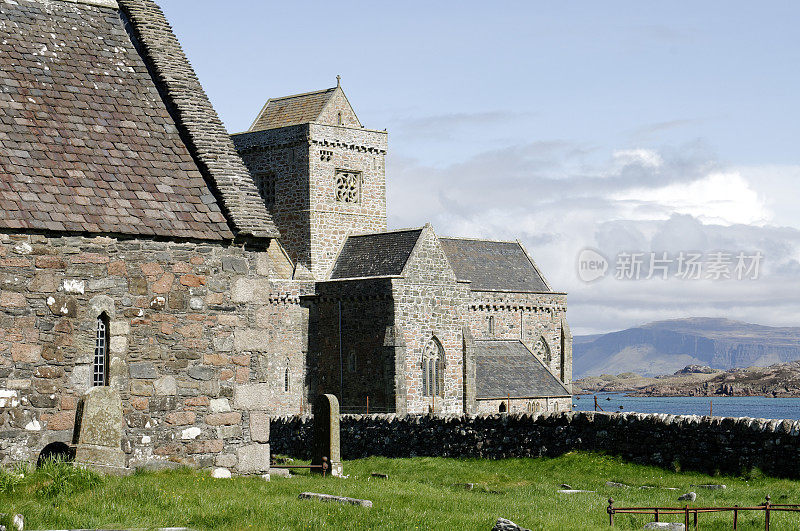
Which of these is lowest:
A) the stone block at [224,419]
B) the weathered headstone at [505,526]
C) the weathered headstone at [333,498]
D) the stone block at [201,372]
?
the weathered headstone at [505,526]

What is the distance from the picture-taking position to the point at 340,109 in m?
63.2

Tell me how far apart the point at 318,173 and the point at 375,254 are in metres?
8.14

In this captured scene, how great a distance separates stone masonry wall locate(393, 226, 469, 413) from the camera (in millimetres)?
49188

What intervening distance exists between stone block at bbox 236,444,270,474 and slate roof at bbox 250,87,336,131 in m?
42.9

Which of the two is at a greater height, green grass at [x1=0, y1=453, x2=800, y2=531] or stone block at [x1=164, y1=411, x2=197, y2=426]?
stone block at [x1=164, y1=411, x2=197, y2=426]

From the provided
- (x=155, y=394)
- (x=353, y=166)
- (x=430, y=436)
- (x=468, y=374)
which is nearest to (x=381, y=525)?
(x=155, y=394)

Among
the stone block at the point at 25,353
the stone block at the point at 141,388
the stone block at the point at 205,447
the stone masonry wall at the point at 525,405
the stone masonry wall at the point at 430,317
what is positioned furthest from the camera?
the stone masonry wall at the point at 525,405

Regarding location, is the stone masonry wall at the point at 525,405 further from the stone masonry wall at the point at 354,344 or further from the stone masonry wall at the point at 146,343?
the stone masonry wall at the point at 146,343

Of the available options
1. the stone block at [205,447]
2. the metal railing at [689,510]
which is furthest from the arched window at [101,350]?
the metal railing at [689,510]

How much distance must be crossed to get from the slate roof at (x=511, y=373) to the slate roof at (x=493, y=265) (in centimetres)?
429

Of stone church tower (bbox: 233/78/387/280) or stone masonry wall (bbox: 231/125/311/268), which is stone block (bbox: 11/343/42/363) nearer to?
stone church tower (bbox: 233/78/387/280)

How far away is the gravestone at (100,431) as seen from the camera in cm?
1747

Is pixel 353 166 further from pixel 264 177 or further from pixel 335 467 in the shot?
pixel 335 467

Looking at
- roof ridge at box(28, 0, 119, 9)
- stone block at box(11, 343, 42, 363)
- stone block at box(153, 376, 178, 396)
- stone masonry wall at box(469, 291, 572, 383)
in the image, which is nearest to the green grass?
stone block at box(153, 376, 178, 396)
